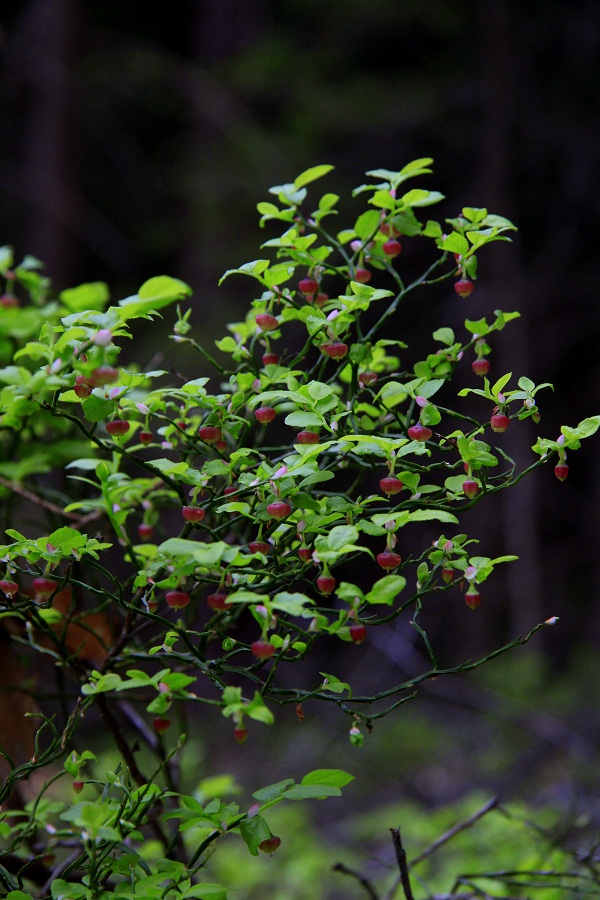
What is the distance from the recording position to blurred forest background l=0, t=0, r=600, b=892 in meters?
4.74

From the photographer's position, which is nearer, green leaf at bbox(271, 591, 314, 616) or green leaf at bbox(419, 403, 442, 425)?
green leaf at bbox(271, 591, 314, 616)

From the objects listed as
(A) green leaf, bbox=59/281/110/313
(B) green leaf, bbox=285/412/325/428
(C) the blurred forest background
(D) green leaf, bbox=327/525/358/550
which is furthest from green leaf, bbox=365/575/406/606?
(C) the blurred forest background

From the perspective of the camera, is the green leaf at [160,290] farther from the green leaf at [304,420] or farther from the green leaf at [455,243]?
the green leaf at [455,243]

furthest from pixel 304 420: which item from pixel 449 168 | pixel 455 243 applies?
pixel 449 168

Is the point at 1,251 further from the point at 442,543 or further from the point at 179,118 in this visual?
the point at 179,118

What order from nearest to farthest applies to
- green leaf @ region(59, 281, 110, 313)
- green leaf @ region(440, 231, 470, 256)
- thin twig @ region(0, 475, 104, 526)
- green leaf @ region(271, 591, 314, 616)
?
green leaf @ region(271, 591, 314, 616) < green leaf @ region(440, 231, 470, 256) < thin twig @ region(0, 475, 104, 526) < green leaf @ region(59, 281, 110, 313)

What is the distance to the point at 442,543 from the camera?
33.0 inches

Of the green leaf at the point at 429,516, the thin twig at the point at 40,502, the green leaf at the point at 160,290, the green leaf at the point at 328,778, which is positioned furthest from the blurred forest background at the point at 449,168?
the green leaf at the point at 160,290

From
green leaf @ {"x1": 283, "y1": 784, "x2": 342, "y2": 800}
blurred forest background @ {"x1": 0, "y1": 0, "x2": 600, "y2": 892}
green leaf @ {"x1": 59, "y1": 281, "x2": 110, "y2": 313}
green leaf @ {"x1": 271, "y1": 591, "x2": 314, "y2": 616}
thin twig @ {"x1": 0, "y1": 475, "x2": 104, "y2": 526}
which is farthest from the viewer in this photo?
blurred forest background @ {"x1": 0, "y1": 0, "x2": 600, "y2": 892}

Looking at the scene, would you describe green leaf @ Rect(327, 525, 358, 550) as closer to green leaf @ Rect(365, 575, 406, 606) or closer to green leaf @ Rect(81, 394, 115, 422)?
green leaf @ Rect(365, 575, 406, 606)

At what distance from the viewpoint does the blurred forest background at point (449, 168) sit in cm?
474

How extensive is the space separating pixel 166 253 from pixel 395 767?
13.6 ft

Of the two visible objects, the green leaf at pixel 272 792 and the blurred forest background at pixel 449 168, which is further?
the blurred forest background at pixel 449 168

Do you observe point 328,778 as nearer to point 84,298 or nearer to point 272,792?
point 272,792
